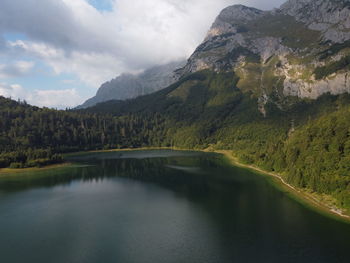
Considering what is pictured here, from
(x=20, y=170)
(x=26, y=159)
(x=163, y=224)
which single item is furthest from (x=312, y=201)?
(x=26, y=159)

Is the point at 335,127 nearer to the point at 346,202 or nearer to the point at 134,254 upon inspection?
the point at 346,202

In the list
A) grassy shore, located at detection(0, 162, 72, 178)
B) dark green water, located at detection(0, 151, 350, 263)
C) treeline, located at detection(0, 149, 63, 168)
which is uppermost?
treeline, located at detection(0, 149, 63, 168)

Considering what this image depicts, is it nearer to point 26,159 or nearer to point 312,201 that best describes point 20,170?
point 26,159

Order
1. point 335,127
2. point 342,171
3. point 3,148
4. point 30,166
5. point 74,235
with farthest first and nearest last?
point 3,148
point 30,166
point 335,127
point 342,171
point 74,235

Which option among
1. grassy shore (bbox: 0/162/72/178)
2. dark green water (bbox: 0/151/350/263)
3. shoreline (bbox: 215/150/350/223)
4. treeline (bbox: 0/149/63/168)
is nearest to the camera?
dark green water (bbox: 0/151/350/263)

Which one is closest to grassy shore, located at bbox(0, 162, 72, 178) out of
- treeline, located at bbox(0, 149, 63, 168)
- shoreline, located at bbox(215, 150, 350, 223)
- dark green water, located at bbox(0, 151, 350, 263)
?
treeline, located at bbox(0, 149, 63, 168)

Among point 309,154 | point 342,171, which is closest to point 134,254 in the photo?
point 342,171

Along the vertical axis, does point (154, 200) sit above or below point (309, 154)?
below

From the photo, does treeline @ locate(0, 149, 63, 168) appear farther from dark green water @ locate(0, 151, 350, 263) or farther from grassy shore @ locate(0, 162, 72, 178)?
dark green water @ locate(0, 151, 350, 263)

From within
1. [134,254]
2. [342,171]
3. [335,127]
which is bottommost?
[134,254]
